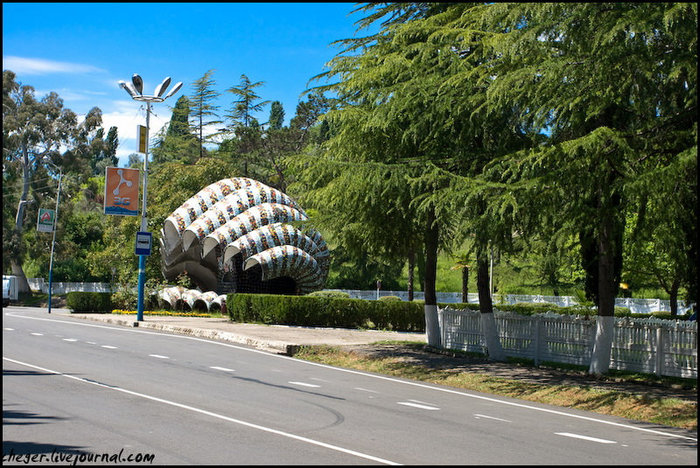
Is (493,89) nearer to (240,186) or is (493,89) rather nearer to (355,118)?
(355,118)

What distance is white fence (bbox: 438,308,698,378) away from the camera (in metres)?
14.1

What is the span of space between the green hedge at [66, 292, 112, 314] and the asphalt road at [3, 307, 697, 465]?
19.9 meters

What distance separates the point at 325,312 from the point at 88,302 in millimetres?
13278

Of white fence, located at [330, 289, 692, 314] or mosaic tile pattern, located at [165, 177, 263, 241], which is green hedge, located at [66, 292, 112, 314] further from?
white fence, located at [330, 289, 692, 314]

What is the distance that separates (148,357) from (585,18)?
1098cm

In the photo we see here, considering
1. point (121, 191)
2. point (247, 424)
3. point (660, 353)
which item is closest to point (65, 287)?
point (121, 191)

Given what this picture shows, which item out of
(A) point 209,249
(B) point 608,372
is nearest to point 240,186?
(A) point 209,249

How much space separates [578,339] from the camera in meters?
16.1

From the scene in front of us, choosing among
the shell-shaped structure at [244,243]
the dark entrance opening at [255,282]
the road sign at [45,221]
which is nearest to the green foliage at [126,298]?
the shell-shaped structure at [244,243]

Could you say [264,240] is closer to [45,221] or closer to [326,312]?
[326,312]

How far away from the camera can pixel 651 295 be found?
6266 cm

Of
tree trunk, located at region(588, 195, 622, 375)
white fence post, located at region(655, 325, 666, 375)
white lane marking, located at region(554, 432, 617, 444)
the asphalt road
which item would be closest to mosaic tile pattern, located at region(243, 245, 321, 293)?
the asphalt road

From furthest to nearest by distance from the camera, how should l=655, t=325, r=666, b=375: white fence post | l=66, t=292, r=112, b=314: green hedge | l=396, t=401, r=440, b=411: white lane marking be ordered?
l=66, t=292, r=112, b=314: green hedge < l=655, t=325, r=666, b=375: white fence post < l=396, t=401, r=440, b=411: white lane marking

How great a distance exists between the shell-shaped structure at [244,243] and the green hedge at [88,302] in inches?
157
